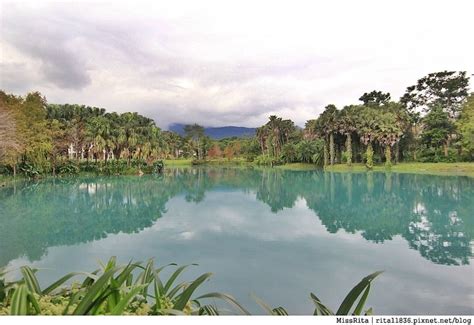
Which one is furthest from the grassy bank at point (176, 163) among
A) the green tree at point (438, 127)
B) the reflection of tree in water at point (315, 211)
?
the green tree at point (438, 127)

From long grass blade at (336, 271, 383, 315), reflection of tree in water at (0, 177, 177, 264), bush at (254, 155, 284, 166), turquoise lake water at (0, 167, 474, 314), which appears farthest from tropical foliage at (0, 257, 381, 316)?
bush at (254, 155, 284, 166)

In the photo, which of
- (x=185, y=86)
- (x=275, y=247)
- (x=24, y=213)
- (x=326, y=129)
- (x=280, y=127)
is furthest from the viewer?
(x=280, y=127)

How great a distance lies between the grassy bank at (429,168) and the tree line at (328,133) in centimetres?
70

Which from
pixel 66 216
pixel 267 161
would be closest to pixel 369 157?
pixel 267 161

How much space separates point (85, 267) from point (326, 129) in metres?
23.7

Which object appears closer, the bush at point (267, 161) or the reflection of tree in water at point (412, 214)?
the reflection of tree in water at point (412, 214)

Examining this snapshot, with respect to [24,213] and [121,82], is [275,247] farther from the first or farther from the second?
[24,213]

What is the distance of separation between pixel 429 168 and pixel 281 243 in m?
18.2

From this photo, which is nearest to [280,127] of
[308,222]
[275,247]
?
[308,222]

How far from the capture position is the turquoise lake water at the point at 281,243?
3676mm

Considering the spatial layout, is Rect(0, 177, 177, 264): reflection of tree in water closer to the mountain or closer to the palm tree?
the palm tree

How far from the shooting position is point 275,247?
5.29 metres

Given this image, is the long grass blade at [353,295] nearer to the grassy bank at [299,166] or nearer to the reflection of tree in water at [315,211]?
the reflection of tree in water at [315,211]

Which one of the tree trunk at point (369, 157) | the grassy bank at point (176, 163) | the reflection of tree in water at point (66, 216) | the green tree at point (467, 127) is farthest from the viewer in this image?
the grassy bank at point (176, 163)
